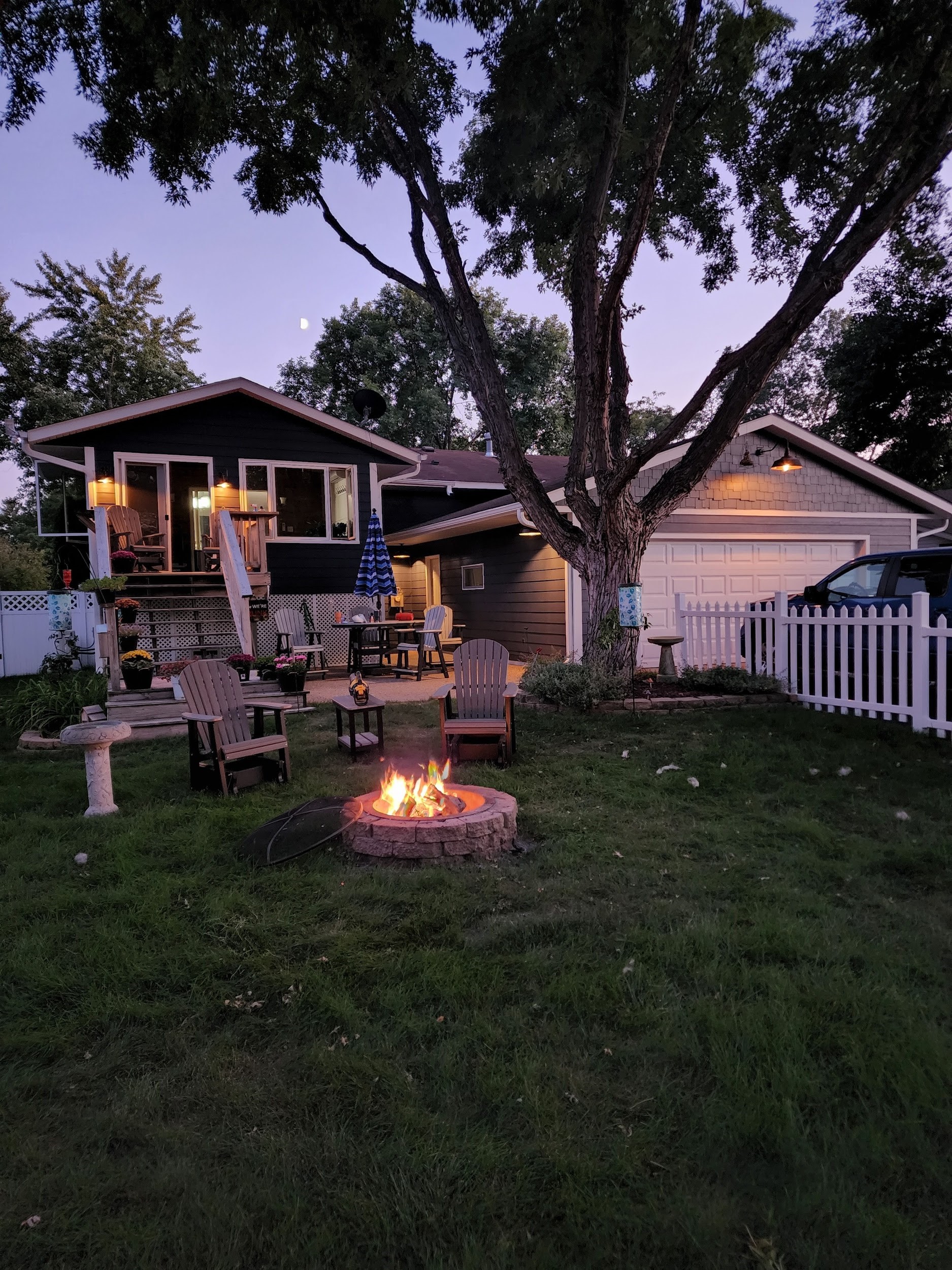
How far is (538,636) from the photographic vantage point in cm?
1256

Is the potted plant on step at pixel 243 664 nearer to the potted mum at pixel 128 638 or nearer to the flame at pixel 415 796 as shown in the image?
the potted mum at pixel 128 638

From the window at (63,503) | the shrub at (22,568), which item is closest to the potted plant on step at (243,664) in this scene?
the window at (63,503)

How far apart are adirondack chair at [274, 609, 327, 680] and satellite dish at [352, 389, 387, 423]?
629cm

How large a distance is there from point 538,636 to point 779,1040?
10.5m

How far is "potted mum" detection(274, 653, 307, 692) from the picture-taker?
8625 millimetres

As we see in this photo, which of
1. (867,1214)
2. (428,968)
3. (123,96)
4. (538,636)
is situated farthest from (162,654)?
(867,1214)

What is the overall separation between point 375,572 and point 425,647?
5.09ft

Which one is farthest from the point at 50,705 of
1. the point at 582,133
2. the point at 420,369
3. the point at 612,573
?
the point at 420,369

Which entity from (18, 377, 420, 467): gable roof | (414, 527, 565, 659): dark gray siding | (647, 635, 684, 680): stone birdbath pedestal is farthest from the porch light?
(18, 377, 420, 467): gable roof

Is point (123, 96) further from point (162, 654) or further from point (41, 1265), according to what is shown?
point (41, 1265)

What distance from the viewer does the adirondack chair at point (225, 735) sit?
507 cm

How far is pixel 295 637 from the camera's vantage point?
12352mm

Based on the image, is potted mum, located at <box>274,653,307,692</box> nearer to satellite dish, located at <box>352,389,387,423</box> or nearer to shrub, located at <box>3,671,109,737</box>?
shrub, located at <box>3,671,109,737</box>

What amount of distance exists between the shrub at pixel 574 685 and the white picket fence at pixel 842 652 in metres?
1.76
